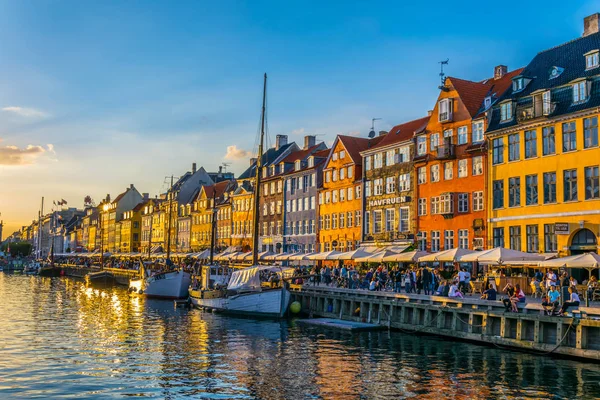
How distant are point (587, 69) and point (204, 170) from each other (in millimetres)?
92021

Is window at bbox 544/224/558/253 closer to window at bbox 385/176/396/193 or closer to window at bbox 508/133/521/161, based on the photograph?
window at bbox 508/133/521/161

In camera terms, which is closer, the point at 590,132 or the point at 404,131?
the point at 590,132

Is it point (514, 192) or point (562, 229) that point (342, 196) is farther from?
point (562, 229)

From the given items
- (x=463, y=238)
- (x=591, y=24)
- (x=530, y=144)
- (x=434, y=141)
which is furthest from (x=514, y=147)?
(x=591, y=24)

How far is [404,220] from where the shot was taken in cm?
6006

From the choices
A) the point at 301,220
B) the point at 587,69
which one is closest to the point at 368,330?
the point at 587,69

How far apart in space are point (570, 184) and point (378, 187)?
23787 millimetres

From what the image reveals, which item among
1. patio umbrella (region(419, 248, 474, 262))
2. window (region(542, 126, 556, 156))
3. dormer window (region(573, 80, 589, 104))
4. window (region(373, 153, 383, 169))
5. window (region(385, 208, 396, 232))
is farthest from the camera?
window (region(373, 153, 383, 169))

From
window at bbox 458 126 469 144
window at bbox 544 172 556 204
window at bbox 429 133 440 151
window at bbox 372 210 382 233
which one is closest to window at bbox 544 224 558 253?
window at bbox 544 172 556 204

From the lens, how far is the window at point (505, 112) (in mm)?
48625

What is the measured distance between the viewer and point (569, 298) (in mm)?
29531

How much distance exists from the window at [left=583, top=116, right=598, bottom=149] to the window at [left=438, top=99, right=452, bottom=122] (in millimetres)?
13821

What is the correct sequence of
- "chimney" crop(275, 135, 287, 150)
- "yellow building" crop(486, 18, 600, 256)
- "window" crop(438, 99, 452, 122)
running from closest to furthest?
"yellow building" crop(486, 18, 600, 256) < "window" crop(438, 99, 452, 122) < "chimney" crop(275, 135, 287, 150)

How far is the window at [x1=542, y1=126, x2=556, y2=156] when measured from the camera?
44.6m
